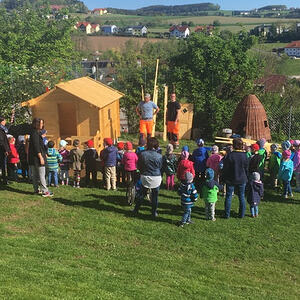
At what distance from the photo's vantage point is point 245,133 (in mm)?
16125

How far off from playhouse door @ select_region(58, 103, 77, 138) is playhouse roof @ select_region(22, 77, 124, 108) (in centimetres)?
112

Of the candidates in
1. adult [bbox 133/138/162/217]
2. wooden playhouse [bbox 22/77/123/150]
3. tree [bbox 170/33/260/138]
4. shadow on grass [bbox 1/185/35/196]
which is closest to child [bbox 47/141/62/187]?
shadow on grass [bbox 1/185/35/196]

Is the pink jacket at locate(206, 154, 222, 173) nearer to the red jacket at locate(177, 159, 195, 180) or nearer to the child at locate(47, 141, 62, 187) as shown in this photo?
the red jacket at locate(177, 159, 195, 180)

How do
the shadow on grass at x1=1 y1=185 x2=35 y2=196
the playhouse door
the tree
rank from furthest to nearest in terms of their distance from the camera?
1. the tree
2. the playhouse door
3. the shadow on grass at x1=1 y1=185 x2=35 y2=196

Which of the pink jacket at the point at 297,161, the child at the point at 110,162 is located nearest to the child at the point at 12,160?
the child at the point at 110,162

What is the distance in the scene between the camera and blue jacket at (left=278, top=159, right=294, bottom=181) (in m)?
10.1

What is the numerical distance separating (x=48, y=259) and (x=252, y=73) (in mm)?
16042

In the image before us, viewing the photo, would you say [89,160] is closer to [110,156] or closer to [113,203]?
[110,156]

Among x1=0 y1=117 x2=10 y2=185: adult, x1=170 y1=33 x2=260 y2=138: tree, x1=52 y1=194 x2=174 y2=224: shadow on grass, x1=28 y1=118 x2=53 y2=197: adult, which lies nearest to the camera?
x1=52 y1=194 x2=174 y2=224: shadow on grass

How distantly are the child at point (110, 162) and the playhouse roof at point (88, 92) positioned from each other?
3.03m

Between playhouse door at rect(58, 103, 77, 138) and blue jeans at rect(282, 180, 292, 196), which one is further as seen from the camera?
playhouse door at rect(58, 103, 77, 138)

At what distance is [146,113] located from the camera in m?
14.0

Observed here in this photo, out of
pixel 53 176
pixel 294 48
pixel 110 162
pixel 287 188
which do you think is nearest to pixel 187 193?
pixel 110 162

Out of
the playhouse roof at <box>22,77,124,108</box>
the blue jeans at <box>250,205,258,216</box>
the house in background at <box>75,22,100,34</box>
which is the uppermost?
the house in background at <box>75,22,100,34</box>
